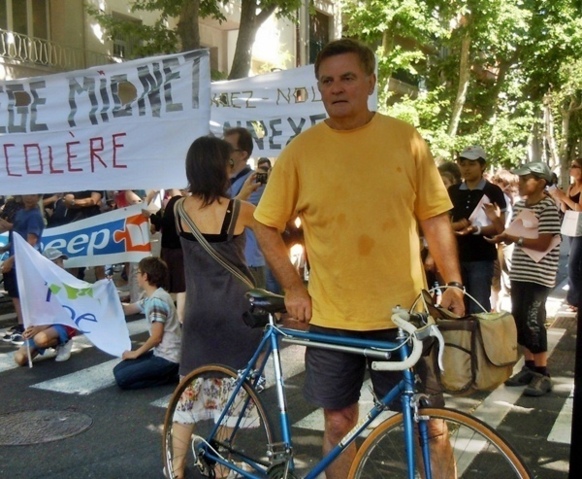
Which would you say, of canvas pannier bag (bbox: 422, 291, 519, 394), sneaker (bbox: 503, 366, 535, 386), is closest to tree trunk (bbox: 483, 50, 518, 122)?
sneaker (bbox: 503, 366, 535, 386)

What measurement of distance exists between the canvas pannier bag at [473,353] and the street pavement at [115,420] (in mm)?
1191

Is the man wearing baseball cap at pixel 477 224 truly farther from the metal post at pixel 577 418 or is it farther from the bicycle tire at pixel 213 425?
the bicycle tire at pixel 213 425

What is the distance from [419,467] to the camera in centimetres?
303

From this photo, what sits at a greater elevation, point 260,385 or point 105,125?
point 105,125

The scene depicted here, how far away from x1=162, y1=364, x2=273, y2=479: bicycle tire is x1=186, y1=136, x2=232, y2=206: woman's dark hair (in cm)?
90

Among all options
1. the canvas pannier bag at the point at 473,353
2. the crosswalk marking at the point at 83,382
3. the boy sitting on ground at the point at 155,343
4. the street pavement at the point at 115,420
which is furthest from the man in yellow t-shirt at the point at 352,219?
the crosswalk marking at the point at 83,382

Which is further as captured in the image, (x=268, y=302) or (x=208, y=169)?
(x=208, y=169)

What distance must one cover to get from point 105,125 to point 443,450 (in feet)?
15.3

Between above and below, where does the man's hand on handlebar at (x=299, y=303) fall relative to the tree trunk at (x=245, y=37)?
below

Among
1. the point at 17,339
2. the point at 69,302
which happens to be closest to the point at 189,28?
the point at 17,339

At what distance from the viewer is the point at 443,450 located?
305 centimetres

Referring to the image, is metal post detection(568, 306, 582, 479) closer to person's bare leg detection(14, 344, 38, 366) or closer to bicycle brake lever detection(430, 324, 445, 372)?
bicycle brake lever detection(430, 324, 445, 372)

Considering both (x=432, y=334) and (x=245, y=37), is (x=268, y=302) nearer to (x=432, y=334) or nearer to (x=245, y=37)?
(x=432, y=334)

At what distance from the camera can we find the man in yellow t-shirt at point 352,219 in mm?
3354
